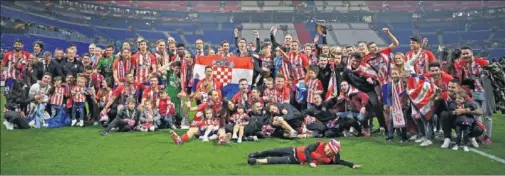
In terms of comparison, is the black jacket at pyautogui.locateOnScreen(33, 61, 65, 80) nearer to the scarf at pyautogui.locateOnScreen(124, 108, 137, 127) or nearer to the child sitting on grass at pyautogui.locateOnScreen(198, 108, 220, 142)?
the scarf at pyautogui.locateOnScreen(124, 108, 137, 127)

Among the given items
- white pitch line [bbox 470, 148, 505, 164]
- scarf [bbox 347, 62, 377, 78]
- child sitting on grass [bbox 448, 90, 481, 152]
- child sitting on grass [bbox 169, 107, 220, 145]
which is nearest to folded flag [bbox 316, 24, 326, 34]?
scarf [bbox 347, 62, 377, 78]

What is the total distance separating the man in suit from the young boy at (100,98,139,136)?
5.93ft

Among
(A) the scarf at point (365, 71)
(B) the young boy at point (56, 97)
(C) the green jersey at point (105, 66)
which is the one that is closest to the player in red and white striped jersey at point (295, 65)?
(A) the scarf at point (365, 71)

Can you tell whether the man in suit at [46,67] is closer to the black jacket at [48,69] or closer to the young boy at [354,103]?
the black jacket at [48,69]

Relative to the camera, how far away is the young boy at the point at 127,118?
652cm

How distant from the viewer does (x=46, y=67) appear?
7.71m

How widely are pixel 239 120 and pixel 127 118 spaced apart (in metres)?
2.10

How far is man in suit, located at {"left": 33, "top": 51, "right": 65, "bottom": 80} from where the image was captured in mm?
7539

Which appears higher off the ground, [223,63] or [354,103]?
[223,63]

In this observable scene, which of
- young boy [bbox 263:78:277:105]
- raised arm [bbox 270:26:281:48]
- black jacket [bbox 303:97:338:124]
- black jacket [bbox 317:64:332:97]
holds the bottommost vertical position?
black jacket [bbox 303:97:338:124]

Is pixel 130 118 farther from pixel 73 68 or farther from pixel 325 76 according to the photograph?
pixel 325 76

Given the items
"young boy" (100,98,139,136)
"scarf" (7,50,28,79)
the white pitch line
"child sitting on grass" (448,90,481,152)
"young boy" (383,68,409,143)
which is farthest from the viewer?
"scarf" (7,50,28,79)

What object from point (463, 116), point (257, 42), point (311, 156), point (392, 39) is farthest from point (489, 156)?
point (257, 42)

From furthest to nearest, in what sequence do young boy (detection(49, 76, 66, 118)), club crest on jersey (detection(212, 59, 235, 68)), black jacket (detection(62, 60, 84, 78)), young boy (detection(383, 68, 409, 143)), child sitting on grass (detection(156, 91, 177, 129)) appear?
black jacket (detection(62, 60, 84, 78)) < young boy (detection(49, 76, 66, 118)) < child sitting on grass (detection(156, 91, 177, 129)) < club crest on jersey (detection(212, 59, 235, 68)) < young boy (detection(383, 68, 409, 143))
